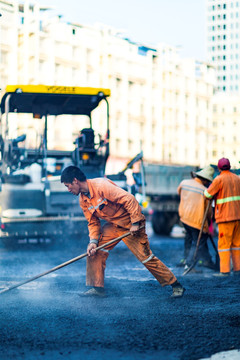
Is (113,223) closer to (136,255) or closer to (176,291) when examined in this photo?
(136,255)

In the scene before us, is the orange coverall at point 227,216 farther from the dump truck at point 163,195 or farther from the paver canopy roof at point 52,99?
the dump truck at point 163,195

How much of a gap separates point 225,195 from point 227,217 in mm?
307

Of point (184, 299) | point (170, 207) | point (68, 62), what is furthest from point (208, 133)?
point (184, 299)

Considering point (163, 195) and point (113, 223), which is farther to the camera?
point (163, 195)

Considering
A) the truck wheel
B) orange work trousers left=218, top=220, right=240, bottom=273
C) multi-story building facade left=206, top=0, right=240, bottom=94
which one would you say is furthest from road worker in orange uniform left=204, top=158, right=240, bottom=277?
multi-story building facade left=206, top=0, right=240, bottom=94

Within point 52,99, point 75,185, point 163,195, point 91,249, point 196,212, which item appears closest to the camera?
point 75,185

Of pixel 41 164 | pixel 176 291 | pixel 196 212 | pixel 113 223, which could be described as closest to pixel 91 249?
pixel 113 223

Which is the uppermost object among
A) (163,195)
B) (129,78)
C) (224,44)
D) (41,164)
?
(224,44)

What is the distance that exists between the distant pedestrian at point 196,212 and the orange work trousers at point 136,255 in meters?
2.56

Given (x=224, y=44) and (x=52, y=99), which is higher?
(x=224, y=44)

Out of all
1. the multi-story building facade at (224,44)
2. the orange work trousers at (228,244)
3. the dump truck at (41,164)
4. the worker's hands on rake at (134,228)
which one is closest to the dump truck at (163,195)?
the dump truck at (41,164)

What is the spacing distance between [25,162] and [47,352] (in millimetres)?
8085

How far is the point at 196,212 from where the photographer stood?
898cm

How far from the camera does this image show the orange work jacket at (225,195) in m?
8.18
